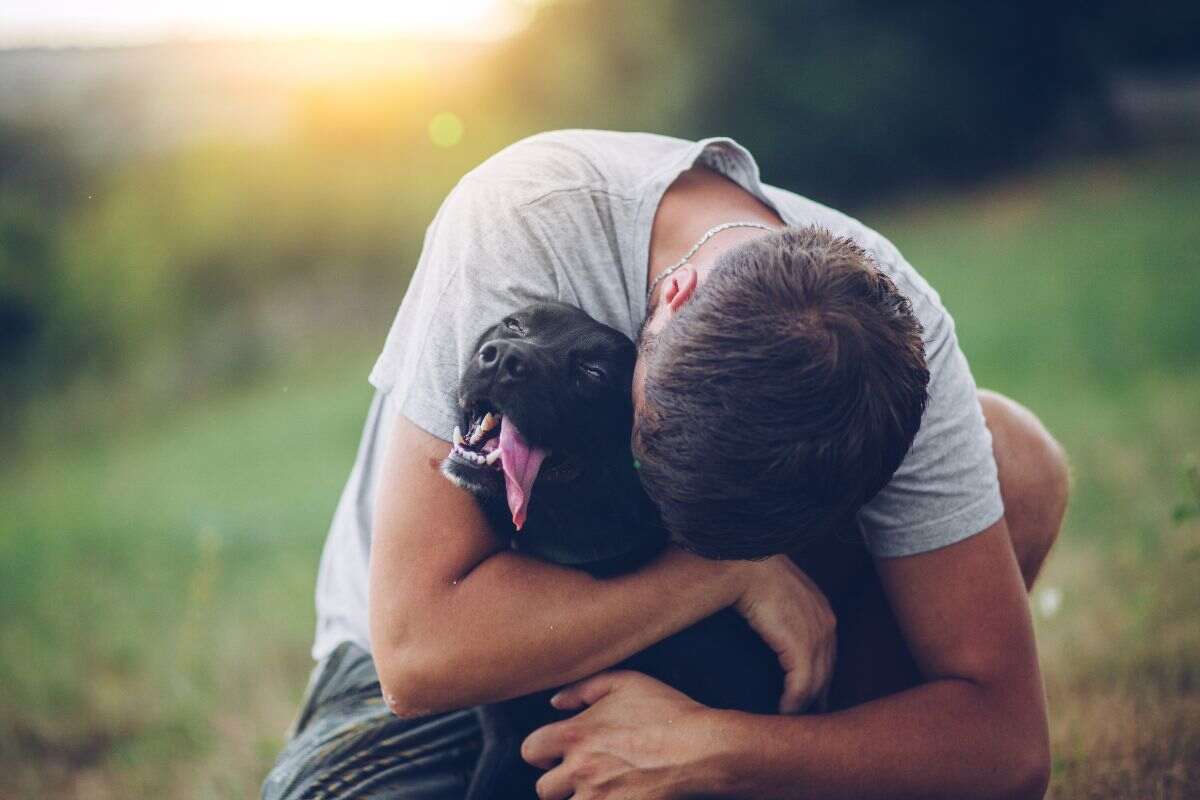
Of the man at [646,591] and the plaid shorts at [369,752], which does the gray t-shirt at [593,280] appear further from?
the plaid shorts at [369,752]

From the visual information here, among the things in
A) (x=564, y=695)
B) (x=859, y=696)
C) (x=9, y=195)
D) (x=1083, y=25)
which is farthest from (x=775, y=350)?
(x=1083, y=25)

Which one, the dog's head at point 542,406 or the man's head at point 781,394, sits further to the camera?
the dog's head at point 542,406

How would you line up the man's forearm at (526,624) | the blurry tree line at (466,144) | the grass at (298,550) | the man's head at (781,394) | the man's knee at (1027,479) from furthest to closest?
the blurry tree line at (466,144) < the grass at (298,550) < the man's knee at (1027,479) < the man's forearm at (526,624) < the man's head at (781,394)

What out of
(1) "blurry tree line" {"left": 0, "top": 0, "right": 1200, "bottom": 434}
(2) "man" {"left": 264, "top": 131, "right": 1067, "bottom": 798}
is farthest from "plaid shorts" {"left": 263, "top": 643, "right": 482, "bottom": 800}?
(1) "blurry tree line" {"left": 0, "top": 0, "right": 1200, "bottom": 434}

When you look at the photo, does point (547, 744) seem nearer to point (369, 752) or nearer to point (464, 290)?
point (369, 752)

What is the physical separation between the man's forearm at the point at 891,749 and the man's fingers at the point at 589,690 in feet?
0.64

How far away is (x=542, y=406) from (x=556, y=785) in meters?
A: 0.67

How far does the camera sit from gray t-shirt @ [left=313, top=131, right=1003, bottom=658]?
183 cm

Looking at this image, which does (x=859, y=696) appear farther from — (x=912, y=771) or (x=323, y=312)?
(x=323, y=312)

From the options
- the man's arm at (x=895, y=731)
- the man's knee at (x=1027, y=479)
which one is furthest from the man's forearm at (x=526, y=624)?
the man's knee at (x=1027, y=479)

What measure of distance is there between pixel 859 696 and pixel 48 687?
123 inches

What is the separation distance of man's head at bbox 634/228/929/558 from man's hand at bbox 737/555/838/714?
1.00ft

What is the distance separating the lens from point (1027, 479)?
2.18m

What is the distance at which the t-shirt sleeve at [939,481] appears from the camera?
5.94 ft
